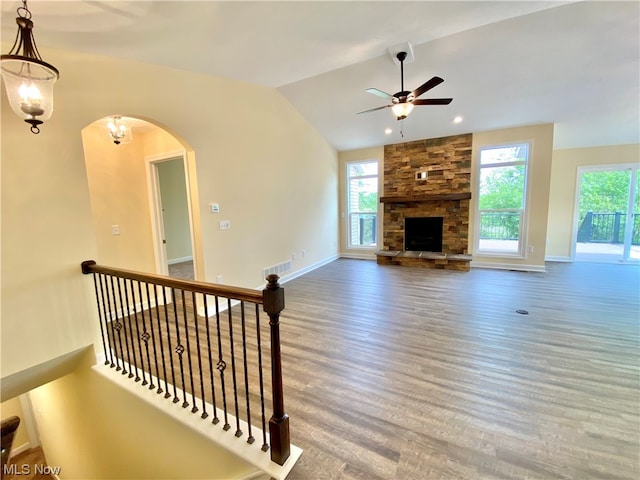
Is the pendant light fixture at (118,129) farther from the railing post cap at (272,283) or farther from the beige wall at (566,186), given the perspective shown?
the beige wall at (566,186)

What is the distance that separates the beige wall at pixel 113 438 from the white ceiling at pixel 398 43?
9.56ft

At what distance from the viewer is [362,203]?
7.30m

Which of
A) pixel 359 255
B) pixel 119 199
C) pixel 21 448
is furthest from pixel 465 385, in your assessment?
pixel 21 448

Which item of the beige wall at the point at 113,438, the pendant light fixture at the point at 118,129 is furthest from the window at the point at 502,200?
the pendant light fixture at the point at 118,129

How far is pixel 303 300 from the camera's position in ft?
14.1

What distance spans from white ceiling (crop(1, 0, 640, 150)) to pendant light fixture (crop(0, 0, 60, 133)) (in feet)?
0.60

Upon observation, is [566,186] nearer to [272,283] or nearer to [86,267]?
[272,283]

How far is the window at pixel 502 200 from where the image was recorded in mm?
5641

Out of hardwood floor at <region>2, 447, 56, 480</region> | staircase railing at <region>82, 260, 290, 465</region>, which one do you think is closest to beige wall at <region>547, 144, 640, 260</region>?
staircase railing at <region>82, 260, 290, 465</region>

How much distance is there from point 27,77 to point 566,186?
8.75 meters

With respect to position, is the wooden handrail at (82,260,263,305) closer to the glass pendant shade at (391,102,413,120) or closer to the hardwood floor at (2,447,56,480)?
the glass pendant shade at (391,102,413,120)

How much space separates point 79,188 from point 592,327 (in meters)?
5.44

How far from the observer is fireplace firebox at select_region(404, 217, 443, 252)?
6410 millimetres

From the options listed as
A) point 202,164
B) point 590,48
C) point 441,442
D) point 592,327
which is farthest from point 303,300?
point 590,48
